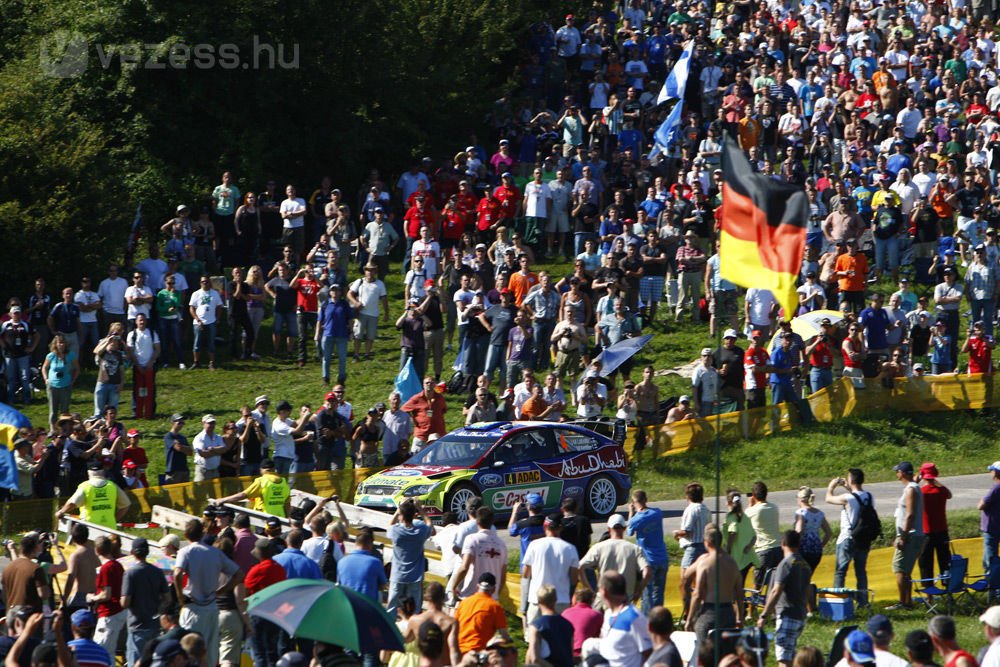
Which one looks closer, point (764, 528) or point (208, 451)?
point (764, 528)

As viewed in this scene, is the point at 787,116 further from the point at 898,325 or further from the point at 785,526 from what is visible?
the point at 785,526

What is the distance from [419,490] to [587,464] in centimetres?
255

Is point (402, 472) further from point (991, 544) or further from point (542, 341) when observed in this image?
point (991, 544)

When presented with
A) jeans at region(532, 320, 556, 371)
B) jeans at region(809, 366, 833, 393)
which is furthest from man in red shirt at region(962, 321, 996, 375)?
jeans at region(532, 320, 556, 371)

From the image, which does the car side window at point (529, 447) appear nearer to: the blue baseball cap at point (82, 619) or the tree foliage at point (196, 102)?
the blue baseball cap at point (82, 619)

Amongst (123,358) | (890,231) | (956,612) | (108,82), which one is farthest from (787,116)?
(956,612)

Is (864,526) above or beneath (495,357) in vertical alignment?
beneath

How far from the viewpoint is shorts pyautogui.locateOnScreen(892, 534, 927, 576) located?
18.0 meters

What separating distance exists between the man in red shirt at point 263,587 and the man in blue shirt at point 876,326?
14.7 metres

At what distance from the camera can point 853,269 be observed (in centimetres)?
2922

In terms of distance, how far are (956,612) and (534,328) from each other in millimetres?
11749

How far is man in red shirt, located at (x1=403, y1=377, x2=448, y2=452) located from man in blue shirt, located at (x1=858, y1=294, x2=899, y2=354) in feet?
24.2

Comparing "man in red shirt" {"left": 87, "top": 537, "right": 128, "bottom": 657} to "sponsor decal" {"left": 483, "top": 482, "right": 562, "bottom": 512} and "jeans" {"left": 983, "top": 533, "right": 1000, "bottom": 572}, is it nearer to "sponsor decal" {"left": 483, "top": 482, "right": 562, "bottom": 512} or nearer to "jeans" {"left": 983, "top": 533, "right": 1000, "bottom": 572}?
"sponsor decal" {"left": 483, "top": 482, "right": 562, "bottom": 512}

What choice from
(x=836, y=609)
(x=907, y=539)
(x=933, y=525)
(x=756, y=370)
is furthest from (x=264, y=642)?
(x=756, y=370)
